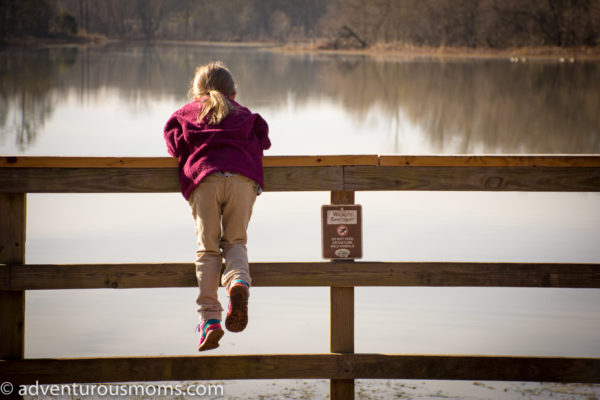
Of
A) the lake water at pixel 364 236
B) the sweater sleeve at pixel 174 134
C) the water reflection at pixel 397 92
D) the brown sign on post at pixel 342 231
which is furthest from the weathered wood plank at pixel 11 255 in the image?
the water reflection at pixel 397 92

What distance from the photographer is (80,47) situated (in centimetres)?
4150

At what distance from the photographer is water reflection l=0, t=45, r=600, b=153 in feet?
49.0

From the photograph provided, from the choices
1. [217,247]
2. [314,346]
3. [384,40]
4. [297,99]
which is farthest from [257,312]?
[384,40]

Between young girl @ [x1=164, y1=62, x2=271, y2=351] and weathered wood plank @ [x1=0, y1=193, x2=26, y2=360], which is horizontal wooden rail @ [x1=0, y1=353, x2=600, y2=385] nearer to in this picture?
weathered wood plank @ [x1=0, y1=193, x2=26, y2=360]

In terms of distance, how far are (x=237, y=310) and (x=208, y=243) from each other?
28cm

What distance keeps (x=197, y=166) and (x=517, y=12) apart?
1478 inches

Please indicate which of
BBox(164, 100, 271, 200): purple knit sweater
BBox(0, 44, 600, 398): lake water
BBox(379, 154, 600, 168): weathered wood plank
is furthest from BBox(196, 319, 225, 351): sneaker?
BBox(0, 44, 600, 398): lake water

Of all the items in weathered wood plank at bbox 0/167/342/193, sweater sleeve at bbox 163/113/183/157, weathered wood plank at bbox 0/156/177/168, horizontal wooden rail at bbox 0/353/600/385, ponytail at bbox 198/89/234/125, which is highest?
ponytail at bbox 198/89/234/125

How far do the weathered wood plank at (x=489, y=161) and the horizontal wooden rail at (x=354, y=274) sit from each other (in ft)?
1.17

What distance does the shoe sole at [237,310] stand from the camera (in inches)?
122

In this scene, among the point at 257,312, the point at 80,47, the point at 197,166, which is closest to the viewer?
the point at 197,166

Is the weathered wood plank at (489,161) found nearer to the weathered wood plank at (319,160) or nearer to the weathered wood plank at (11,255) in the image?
the weathered wood plank at (319,160)

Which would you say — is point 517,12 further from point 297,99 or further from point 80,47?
point 297,99

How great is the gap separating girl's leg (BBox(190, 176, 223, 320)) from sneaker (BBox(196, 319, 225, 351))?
23 millimetres
